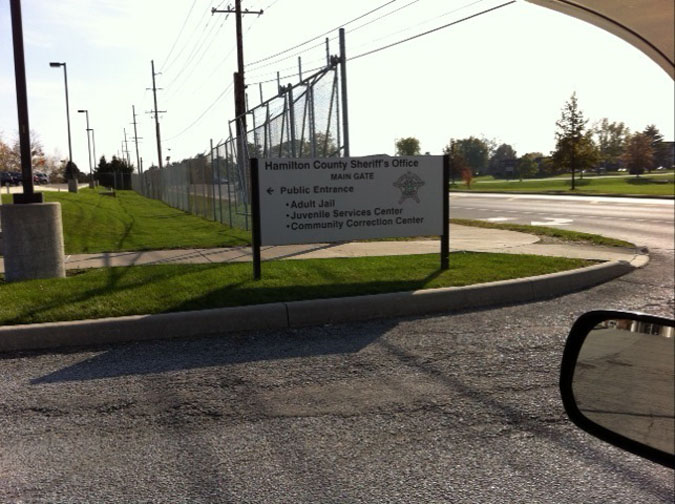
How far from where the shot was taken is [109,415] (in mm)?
4027

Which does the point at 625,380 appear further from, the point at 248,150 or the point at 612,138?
the point at 612,138

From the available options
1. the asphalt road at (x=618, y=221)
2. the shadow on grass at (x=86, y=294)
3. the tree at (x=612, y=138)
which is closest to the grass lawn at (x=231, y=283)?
the shadow on grass at (x=86, y=294)

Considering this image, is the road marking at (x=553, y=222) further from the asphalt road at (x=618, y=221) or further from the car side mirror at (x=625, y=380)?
the car side mirror at (x=625, y=380)

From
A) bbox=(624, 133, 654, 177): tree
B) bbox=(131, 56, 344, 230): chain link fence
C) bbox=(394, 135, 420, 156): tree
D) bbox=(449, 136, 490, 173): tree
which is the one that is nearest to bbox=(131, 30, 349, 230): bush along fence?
bbox=(131, 56, 344, 230): chain link fence

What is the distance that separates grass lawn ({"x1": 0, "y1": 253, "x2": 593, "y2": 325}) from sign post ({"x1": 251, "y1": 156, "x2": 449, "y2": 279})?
50 centimetres

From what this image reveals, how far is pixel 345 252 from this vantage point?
35.9ft

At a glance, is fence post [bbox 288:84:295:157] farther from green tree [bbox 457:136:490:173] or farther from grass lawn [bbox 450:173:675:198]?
green tree [bbox 457:136:490:173]

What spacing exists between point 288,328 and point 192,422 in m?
2.39

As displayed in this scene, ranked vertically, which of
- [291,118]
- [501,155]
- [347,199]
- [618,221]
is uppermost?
[501,155]

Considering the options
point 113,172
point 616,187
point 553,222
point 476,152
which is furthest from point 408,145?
point 553,222

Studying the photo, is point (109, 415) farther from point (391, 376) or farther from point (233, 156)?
point (233, 156)

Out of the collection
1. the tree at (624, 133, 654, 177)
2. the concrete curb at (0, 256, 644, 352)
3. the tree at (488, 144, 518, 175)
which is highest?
the tree at (488, 144, 518, 175)

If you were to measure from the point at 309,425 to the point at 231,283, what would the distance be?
404cm

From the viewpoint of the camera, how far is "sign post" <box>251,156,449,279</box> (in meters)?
8.37
